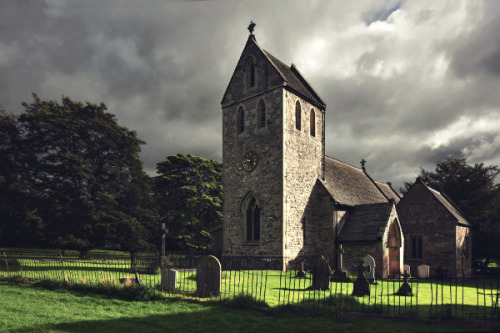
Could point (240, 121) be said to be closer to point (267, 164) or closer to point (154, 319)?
point (267, 164)

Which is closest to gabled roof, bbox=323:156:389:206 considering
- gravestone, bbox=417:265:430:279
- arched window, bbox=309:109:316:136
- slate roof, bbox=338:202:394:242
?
slate roof, bbox=338:202:394:242

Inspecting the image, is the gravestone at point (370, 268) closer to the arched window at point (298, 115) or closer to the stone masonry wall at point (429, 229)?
the stone masonry wall at point (429, 229)

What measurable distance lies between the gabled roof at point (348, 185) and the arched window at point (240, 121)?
7.18m

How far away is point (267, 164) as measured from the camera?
2394 centimetres

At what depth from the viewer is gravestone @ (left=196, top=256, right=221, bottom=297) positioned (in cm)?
1178

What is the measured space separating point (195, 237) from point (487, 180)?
85.7ft

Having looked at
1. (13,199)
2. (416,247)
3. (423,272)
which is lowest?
(423,272)

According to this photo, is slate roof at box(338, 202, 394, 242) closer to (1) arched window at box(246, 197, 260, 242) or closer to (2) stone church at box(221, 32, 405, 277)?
(2) stone church at box(221, 32, 405, 277)

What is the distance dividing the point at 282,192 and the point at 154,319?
Answer: 575 inches

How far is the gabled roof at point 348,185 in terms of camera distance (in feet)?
87.0

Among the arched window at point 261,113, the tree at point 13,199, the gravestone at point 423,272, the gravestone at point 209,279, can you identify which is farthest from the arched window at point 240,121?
the gravestone at point 209,279

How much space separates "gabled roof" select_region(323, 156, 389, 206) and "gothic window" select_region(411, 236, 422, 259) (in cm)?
468

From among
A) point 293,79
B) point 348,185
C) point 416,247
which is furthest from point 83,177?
point 416,247

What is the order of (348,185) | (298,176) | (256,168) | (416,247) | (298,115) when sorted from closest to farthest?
1. (298,176)
2. (256,168)
3. (298,115)
4. (416,247)
5. (348,185)
